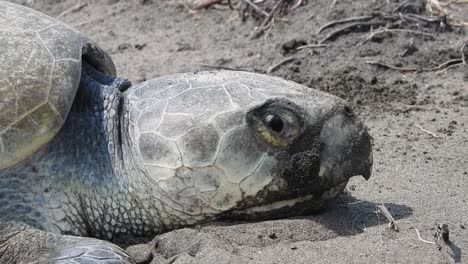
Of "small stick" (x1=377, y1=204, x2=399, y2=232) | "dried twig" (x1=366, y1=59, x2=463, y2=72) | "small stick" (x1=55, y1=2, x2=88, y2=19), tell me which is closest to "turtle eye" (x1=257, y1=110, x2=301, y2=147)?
"small stick" (x1=377, y1=204, x2=399, y2=232)

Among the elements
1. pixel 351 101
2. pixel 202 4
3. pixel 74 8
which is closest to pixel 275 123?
pixel 351 101

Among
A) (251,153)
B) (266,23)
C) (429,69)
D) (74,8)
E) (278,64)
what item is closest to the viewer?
(251,153)

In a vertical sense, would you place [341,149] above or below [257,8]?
above

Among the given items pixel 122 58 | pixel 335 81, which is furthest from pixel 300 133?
pixel 122 58

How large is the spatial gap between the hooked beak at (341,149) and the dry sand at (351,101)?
19 cm

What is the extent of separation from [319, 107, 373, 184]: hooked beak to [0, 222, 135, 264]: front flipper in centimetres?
74

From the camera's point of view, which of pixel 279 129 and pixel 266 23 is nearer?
pixel 279 129

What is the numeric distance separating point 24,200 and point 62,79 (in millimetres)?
453

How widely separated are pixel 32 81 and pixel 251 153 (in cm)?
82

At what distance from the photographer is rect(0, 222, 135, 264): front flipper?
89.5 inches

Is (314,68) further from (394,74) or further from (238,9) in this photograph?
(238,9)

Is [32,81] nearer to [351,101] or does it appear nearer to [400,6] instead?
[351,101]

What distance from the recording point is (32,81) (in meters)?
2.59

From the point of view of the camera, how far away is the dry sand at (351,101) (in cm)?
240
